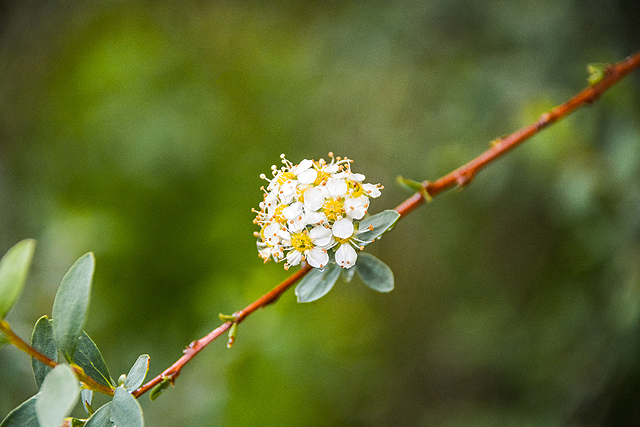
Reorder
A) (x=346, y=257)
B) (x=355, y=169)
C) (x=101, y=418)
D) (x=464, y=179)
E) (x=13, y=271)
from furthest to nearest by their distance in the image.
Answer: (x=355, y=169)
(x=464, y=179)
(x=346, y=257)
(x=101, y=418)
(x=13, y=271)

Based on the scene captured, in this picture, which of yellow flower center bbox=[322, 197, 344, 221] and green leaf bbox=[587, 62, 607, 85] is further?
green leaf bbox=[587, 62, 607, 85]

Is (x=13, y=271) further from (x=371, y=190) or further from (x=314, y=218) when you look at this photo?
(x=371, y=190)

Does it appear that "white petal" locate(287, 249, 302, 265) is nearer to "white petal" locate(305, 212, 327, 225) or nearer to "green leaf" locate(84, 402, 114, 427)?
"white petal" locate(305, 212, 327, 225)

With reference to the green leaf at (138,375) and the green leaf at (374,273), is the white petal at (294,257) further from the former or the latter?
the green leaf at (138,375)

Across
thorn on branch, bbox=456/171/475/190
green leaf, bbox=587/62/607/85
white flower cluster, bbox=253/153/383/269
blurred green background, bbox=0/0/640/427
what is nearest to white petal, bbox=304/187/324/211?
white flower cluster, bbox=253/153/383/269

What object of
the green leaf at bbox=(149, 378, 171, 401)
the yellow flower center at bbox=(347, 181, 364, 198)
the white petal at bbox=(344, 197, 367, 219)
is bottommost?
the green leaf at bbox=(149, 378, 171, 401)

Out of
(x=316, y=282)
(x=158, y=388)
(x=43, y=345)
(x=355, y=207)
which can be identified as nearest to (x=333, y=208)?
(x=355, y=207)

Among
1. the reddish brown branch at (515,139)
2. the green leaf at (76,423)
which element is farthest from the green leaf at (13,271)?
the reddish brown branch at (515,139)
